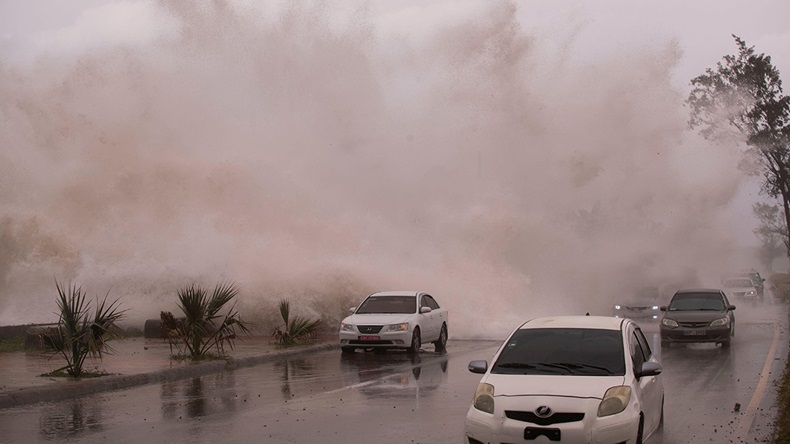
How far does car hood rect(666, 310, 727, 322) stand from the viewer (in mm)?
23422

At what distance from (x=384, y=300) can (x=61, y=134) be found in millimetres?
20623

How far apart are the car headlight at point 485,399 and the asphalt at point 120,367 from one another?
296 inches

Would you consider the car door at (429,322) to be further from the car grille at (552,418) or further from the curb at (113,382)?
the car grille at (552,418)

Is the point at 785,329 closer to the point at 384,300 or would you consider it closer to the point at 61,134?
the point at 384,300

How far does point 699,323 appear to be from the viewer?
76.7 feet

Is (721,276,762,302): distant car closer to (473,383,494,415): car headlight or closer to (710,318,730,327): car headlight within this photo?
(710,318,730,327): car headlight

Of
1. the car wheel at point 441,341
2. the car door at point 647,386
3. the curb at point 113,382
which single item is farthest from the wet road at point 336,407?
the car wheel at point 441,341

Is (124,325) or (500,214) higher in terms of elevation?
(500,214)

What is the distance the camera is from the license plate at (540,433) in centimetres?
793

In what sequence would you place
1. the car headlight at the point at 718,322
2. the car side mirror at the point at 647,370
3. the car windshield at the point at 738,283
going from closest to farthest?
1. the car side mirror at the point at 647,370
2. the car headlight at the point at 718,322
3. the car windshield at the point at 738,283

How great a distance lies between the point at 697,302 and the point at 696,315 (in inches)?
68.1

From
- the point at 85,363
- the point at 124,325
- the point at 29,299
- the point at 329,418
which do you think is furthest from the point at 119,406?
the point at 29,299

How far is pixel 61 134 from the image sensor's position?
37.9 metres

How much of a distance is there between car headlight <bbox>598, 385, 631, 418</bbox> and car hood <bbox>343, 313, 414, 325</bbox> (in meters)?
13.6
